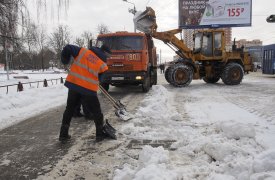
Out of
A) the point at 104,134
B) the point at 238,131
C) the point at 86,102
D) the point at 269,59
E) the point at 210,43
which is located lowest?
the point at 104,134

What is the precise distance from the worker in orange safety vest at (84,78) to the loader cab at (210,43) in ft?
37.2

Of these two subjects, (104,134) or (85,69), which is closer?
Answer: (85,69)

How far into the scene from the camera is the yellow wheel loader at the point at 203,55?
15375 millimetres

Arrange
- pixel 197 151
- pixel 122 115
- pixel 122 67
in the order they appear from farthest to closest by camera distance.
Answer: pixel 122 67
pixel 122 115
pixel 197 151

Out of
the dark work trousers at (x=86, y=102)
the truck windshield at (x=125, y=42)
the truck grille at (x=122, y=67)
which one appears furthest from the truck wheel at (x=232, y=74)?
the dark work trousers at (x=86, y=102)

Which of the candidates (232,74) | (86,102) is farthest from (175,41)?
(86,102)

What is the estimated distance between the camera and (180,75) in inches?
583

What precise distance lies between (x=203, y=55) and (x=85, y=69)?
38.2ft

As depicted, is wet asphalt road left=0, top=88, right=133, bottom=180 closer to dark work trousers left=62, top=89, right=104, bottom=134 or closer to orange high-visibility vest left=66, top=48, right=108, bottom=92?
dark work trousers left=62, top=89, right=104, bottom=134

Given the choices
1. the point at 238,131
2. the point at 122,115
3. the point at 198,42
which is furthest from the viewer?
the point at 198,42

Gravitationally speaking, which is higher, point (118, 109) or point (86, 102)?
point (86, 102)

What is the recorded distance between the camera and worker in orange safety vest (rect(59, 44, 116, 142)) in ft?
15.8

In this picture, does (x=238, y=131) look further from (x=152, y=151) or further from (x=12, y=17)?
(x=12, y=17)

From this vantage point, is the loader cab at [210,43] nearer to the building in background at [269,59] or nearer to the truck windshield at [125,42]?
the truck windshield at [125,42]
